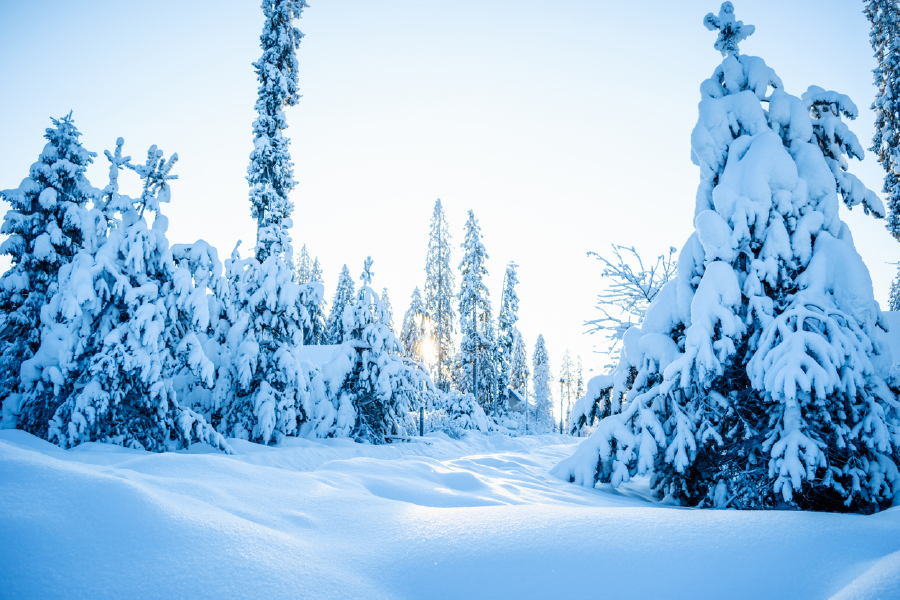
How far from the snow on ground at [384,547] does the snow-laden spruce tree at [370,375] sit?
790 cm

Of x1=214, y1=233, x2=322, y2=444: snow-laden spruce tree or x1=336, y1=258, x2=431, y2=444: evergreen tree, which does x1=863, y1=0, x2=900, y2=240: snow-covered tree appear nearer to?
x1=336, y1=258, x2=431, y2=444: evergreen tree

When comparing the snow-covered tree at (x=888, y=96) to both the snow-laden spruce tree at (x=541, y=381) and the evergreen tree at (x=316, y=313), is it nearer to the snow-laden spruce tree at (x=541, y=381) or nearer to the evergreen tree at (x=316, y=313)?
the evergreen tree at (x=316, y=313)

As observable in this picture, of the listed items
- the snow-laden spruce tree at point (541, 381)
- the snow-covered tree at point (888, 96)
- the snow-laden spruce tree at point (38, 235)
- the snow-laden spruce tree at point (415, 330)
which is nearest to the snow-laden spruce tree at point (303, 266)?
the snow-laden spruce tree at point (415, 330)

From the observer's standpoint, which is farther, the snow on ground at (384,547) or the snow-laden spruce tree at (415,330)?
the snow-laden spruce tree at (415,330)

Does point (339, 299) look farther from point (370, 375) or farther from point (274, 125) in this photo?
point (370, 375)

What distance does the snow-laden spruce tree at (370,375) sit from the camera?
36.5 ft

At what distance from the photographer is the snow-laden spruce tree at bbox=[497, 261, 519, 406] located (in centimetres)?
3066

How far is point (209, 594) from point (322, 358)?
68.3ft

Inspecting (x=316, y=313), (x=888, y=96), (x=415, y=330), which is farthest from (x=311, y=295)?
(x=415, y=330)

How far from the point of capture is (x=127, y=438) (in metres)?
7.11

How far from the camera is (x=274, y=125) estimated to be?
588 inches

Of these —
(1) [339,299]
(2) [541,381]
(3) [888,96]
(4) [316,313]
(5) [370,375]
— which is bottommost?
(2) [541,381]

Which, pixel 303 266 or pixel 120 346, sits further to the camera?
pixel 303 266

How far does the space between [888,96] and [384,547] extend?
22968 mm
